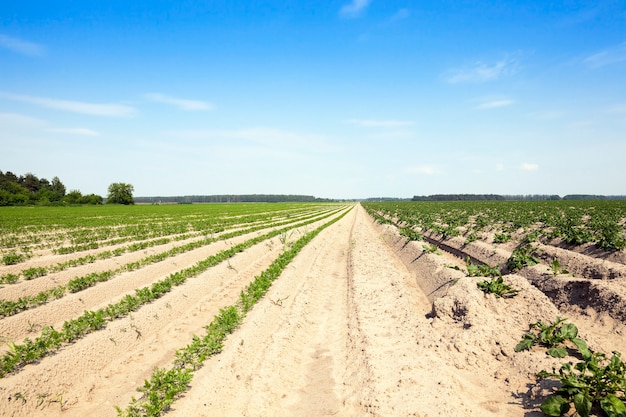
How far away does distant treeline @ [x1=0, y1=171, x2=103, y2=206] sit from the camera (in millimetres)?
84750

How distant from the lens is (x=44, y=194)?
99125mm

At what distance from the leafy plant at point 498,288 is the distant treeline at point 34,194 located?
109 metres

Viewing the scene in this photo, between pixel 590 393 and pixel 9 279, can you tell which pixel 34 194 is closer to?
pixel 9 279

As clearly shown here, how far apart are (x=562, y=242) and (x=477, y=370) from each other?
14.1 meters

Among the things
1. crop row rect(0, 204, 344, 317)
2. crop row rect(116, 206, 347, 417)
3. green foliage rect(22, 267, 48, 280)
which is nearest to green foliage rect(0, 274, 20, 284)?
green foliage rect(22, 267, 48, 280)

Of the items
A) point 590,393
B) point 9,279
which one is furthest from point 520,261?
point 9,279

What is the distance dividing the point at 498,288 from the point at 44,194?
126m

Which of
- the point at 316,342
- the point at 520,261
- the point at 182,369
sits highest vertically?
the point at 520,261

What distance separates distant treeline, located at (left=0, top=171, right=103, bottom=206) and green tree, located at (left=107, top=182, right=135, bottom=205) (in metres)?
3.60

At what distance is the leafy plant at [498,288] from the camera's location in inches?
292

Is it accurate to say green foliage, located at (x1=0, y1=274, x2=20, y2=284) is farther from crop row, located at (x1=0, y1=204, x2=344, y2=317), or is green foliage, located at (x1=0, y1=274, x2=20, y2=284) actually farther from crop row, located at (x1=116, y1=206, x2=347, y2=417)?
crop row, located at (x1=116, y1=206, x2=347, y2=417)

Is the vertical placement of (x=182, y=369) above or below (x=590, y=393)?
below

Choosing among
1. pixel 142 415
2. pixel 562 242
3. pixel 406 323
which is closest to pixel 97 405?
pixel 142 415

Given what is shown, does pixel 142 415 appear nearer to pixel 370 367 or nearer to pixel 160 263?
pixel 370 367
